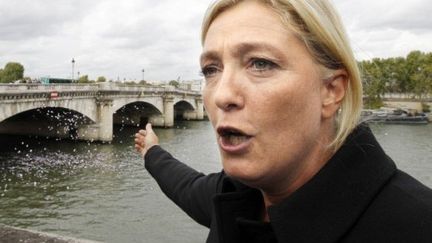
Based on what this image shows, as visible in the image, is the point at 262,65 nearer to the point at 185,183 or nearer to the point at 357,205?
the point at 357,205

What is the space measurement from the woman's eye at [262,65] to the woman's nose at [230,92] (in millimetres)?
61

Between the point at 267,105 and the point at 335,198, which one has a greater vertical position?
the point at 267,105

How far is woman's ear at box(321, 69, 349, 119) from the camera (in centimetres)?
141

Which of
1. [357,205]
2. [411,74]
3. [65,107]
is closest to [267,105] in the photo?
[357,205]

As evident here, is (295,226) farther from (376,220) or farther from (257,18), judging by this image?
(257,18)

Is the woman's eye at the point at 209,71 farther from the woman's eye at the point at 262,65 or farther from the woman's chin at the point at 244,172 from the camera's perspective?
the woman's chin at the point at 244,172

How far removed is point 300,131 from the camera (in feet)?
4.43

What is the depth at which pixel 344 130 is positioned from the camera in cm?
143

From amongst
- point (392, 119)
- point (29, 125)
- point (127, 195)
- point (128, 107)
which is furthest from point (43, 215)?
point (392, 119)

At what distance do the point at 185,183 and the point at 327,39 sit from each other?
3.91ft

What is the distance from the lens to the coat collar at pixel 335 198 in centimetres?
121

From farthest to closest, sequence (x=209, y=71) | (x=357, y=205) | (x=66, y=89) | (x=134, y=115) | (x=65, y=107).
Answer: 1. (x=134, y=115)
2. (x=66, y=89)
3. (x=65, y=107)
4. (x=209, y=71)
5. (x=357, y=205)

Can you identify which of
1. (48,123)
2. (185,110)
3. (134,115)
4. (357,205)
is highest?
(357,205)

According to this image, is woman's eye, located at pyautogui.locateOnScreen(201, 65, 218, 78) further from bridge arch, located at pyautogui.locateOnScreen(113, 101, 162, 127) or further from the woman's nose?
bridge arch, located at pyautogui.locateOnScreen(113, 101, 162, 127)
